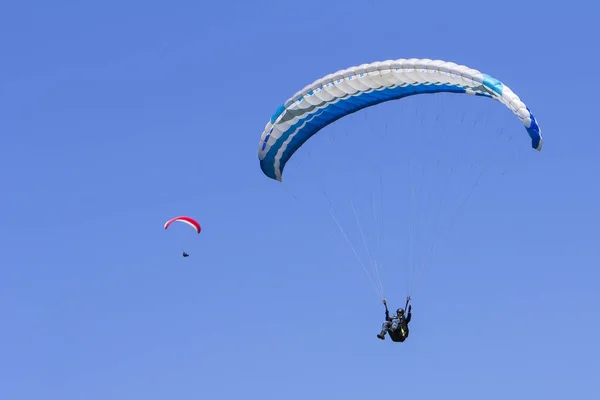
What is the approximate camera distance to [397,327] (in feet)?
139

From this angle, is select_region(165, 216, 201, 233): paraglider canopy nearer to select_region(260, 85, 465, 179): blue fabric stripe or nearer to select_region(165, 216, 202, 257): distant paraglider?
select_region(165, 216, 202, 257): distant paraglider

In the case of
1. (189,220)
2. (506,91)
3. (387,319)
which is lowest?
(387,319)

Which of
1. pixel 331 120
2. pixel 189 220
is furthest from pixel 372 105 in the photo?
pixel 189 220

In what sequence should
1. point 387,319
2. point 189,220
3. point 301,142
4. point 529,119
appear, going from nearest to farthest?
point 529,119 < point 387,319 < point 301,142 < point 189,220

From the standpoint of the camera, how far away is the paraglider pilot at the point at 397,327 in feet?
139

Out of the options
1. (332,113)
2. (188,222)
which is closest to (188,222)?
(188,222)

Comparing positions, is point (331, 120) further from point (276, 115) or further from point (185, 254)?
point (185, 254)

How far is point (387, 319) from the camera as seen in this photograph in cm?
4272

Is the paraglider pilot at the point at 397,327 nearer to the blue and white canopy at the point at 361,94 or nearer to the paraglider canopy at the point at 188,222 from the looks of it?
the blue and white canopy at the point at 361,94

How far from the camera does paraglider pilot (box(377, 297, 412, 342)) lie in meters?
42.5

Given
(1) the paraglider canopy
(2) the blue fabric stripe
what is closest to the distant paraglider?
(1) the paraglider canopy

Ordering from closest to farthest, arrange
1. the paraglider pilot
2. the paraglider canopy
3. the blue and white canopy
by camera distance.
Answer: the blue and white canopy < the paraglider pilot < the paraglider canopy

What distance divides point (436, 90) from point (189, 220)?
13413 millimetres

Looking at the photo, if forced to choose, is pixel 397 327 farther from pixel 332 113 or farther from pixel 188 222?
pixel 188 222
